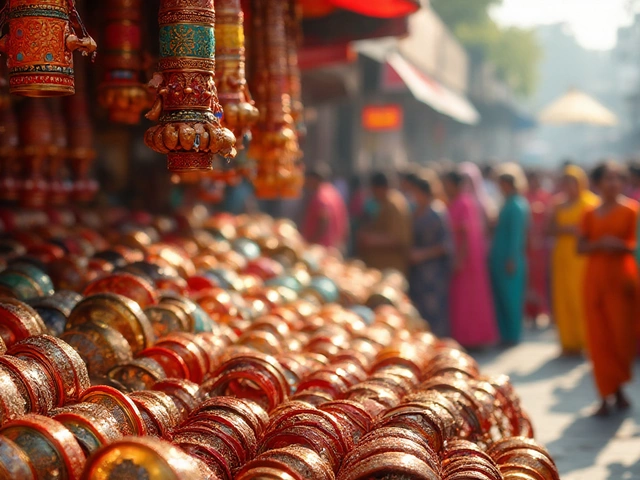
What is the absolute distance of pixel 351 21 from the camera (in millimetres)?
5523

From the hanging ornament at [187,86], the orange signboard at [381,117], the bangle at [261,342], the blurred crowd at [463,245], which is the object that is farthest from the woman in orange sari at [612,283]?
the orange signboard at [381,117]

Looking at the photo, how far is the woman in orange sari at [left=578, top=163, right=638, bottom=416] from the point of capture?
621cm

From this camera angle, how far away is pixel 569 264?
28.7ft

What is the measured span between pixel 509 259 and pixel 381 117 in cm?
586

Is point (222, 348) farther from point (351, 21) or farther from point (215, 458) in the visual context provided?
point (351, 21)

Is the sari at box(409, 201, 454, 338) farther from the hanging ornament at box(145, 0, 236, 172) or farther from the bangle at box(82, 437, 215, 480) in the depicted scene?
the bangle at box(82, 437, 215, 480)

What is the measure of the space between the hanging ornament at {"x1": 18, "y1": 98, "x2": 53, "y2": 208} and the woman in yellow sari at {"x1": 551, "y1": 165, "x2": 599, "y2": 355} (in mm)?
5376

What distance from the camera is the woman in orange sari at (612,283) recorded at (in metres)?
6.21

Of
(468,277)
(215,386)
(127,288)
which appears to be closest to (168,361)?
(215,386)

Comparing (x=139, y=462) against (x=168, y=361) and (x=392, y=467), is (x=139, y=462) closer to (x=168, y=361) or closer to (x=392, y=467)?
(x=392, y=467)

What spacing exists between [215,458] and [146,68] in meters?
1.98

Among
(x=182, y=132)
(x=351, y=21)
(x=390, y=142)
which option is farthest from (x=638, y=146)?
(x=182, y=132)

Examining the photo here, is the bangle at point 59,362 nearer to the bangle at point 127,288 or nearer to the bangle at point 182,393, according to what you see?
the bangle at point 182,393

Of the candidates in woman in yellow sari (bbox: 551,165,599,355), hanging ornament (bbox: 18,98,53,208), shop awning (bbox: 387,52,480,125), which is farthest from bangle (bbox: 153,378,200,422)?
shop awning (bbox: 387,52,480,125)
